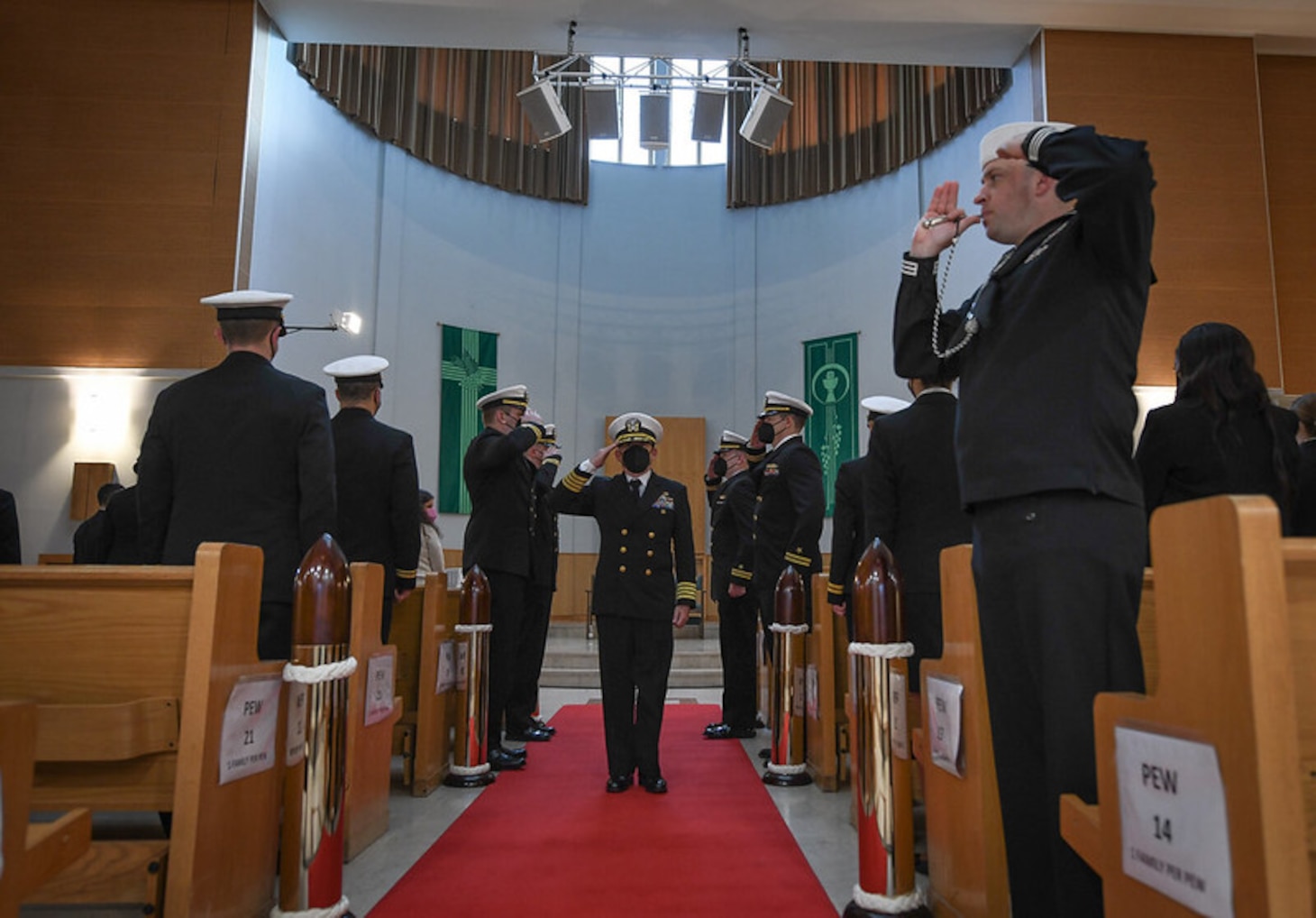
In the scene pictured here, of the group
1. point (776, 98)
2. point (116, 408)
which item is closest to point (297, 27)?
point (116, 408)

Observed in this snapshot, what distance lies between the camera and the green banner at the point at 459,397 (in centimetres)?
879

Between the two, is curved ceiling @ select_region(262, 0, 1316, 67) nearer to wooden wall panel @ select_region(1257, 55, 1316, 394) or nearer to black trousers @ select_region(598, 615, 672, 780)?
wooden wall panel @ select_region(1257, 55, 1316, 394)

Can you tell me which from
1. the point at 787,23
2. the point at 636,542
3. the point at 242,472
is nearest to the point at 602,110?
the point at 787,23

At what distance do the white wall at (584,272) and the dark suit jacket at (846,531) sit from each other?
3.56 metres

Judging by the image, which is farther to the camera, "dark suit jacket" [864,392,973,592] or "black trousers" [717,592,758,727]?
"black trousers" [717,592,758,727]

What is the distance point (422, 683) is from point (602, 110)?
4.90 m

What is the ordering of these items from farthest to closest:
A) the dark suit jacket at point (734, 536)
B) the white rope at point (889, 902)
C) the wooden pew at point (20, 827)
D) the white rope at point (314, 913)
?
the dark suit jacket at point (734, 536) < the white rope at point (889, 902) < the white rope at point (314, 913) < the wooden pew at point (20, 827)

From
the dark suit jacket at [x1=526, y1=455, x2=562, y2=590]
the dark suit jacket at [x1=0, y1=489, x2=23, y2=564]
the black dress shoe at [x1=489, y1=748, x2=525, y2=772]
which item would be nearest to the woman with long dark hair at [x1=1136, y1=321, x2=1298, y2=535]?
the black dress shoe at [x1=489, y1=748, x2=525, y2=772]

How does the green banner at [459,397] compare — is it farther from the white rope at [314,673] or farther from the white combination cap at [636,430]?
the white rope at [314,673]

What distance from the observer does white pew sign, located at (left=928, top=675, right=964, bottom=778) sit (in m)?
1.88

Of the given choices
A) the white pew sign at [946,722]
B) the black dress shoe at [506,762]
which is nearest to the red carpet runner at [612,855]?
the black dress shoe at [506,762]

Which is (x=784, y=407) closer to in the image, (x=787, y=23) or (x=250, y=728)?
(x=787, y=23)

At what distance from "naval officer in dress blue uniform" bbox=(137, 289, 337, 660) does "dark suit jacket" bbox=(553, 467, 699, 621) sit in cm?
135

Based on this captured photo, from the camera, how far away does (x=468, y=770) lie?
3566 millimetres
